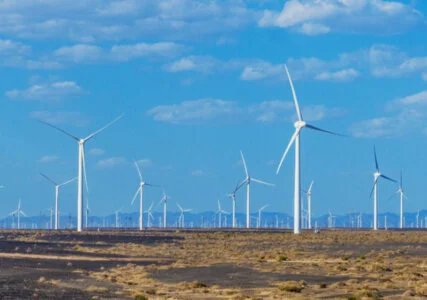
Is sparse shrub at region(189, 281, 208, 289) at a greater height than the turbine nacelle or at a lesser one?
lesser

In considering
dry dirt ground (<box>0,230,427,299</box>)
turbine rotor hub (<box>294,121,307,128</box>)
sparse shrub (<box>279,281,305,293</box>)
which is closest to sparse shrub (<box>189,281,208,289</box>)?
dry dirt ground (<box>0,230,427,299</box>)

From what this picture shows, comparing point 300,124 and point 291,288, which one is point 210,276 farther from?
point 300,124

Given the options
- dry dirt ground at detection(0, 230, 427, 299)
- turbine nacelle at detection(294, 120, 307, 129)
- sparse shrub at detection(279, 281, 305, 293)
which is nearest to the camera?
dry dirt ground at detection(0, 230, 427, 299)

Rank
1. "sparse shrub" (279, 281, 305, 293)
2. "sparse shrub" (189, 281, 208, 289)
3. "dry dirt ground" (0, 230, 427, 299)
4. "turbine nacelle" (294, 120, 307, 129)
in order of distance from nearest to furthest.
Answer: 1. "dry dirt ground" (0, 230, 427, 299)
2. "sparse shrub" (279, 281, 305, 293)
3. "sparse shrub" (189, 281, 208, 289)
4. "turbine nacelle" (294, 120, 307, 129)

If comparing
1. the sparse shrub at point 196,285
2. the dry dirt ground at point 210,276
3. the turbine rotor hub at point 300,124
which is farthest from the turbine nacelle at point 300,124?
the sparse shrub at point 196,285

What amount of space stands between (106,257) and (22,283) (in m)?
35.1

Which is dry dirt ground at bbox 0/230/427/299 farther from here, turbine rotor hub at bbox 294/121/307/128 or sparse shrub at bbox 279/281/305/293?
turbine rotor hub at bbox 294/121/307/128

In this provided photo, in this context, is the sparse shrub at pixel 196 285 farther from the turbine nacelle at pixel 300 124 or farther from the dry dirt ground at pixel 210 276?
the turbine nacelle at pixel 300 124

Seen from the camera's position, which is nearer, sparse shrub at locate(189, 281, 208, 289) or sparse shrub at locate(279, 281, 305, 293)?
sparse shrub at locate(279, 281, 305, 293)

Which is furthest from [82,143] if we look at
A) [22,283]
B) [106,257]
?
[22,283]

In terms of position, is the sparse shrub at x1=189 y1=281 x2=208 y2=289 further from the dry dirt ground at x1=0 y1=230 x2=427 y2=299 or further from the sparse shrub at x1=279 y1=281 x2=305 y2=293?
the sparse shrub at x1=279 y1=281 x2=305 y2=293

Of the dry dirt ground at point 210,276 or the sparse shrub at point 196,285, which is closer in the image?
the dry dirt ground at point 210,276

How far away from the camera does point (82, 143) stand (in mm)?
155625

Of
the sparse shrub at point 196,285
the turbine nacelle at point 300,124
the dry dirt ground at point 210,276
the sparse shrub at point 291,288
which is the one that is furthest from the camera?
the turbine nacelle at point 300,124
